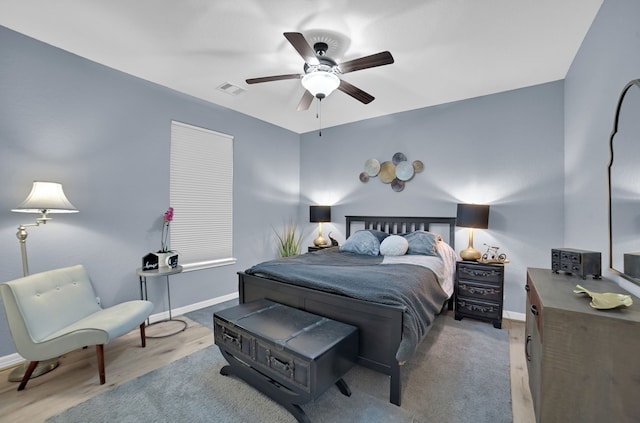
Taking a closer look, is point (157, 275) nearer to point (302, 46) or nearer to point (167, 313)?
point (167, 313)

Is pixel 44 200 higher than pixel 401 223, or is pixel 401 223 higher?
pixel 44 200

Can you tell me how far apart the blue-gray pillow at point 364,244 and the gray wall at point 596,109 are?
6.74ft

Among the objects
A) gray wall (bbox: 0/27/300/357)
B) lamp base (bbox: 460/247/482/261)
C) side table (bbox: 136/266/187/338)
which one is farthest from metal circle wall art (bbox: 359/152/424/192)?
side table (bbox: 136/266/187/338)

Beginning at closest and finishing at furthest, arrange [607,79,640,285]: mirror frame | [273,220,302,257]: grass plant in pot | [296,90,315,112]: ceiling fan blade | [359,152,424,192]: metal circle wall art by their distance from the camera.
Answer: [607,79,640,285]: mirror frame
[296,90,315,112]: ceiling fan blade
[359,152,424,192]: metal circle wall art
[273,220,302,257]: grass plant in pot

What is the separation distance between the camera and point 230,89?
347 centimetres

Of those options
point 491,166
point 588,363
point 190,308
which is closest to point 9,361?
point 190,308

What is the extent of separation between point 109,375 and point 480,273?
3882 millimetres

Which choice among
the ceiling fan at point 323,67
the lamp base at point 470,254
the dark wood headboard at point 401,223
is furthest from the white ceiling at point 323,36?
the lamp base at point 470,254

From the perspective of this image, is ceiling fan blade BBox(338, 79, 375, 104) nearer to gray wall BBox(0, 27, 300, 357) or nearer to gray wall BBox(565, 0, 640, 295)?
gray wall BBox(565, 0, 640, 295)

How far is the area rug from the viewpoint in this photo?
1775 millimetres

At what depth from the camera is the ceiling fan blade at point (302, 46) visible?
1899 millimetres

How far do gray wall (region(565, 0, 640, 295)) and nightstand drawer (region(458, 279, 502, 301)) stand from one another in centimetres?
90

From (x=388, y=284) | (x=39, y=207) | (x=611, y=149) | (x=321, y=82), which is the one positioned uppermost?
(x=321, y=82)

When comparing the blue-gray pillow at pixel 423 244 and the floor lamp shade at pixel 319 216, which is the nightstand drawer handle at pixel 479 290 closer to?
the blue-gray pillow at pixel 423 244
